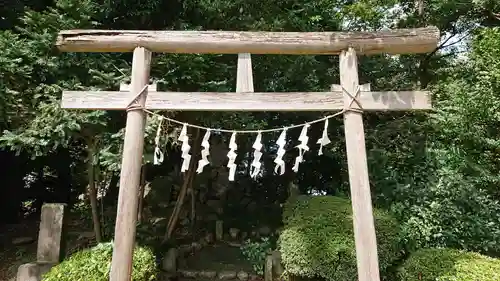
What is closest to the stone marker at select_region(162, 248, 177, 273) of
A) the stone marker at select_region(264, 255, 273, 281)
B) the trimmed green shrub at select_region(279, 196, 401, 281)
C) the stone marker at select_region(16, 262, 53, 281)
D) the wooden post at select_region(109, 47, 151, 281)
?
the stone marker at select_region(264, 255, 273, 281)

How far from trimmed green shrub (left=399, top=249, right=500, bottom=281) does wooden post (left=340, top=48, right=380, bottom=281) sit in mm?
1329

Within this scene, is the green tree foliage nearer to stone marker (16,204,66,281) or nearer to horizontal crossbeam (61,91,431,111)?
horizontal crossbeam (61,91,431,111)

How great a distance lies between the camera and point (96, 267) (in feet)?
15.9

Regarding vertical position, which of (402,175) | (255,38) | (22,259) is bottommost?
→ (22,259)

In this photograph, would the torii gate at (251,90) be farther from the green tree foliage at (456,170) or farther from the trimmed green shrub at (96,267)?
the green tree foliage at (456,170)

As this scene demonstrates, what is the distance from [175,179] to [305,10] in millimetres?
5594

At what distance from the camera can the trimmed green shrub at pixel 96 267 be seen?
15.6 ft

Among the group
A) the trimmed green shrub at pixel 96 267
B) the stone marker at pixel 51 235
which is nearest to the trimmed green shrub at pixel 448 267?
the trimmed green shrub at pixel 96 267

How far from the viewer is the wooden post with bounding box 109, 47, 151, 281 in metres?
3.65

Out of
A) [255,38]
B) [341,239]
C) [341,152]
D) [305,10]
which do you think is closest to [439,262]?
[341,239]

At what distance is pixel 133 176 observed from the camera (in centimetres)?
379

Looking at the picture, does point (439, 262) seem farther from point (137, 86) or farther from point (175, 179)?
point (175, 179)

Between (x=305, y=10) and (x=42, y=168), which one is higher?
(x=305, y=10)

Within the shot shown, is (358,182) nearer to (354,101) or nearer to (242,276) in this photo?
(354,101)
